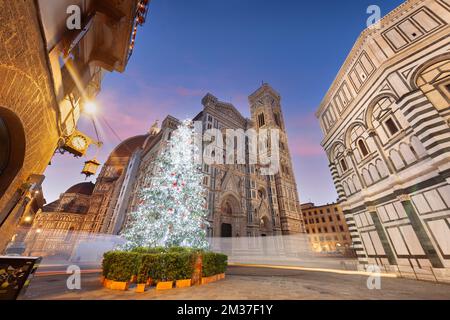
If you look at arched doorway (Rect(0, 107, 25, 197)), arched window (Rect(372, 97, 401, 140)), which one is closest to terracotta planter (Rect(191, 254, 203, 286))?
arched doorway (Rect(0, 107, 25, 197))

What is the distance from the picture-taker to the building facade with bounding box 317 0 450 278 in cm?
683

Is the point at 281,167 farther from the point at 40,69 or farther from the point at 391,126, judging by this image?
the point at 40,69

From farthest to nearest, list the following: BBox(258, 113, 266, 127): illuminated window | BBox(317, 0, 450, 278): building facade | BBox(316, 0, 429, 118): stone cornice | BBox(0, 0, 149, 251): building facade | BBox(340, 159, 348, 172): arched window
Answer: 1. BBox(258, 113, 266, 127): illuminated window
2. BBox(340, 159, 348, 172): arched window
3. BBox(316, 0, 429, 118): stone cornice
4. BBox(317, 0, 450, 278): building facade
5. BBox(0, 0, 149, 251): building facade

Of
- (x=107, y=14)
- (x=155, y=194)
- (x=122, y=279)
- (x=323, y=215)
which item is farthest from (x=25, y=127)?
(x=323, y=215)

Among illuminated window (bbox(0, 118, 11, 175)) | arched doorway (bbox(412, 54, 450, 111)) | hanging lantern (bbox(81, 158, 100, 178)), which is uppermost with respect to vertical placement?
arched doorway (bbox(412, 54, 450, 111))

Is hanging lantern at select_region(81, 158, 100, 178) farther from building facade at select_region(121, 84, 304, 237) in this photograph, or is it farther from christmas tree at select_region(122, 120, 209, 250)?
building facade at select_region(121, 84, 304, 237)

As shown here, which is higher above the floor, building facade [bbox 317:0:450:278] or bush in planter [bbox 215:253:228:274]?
building facade [bbox 317:0:450:278]

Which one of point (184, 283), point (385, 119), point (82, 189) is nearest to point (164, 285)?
point (184, 283)

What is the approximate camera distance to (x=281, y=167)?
112 feet

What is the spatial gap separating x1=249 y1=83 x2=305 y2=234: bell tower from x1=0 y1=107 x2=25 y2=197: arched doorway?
2988 cm

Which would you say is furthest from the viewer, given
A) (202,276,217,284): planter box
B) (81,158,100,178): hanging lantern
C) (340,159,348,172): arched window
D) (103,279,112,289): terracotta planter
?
(340,159,348,172): arched window

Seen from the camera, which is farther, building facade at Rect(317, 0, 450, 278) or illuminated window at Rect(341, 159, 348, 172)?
illuminated window at Rect(341, 159, 348, 172)
